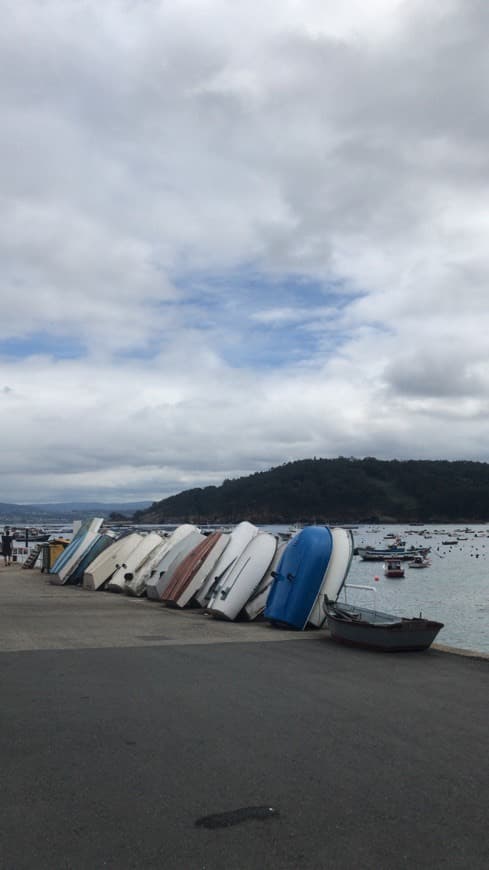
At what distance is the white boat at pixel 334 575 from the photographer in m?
16.3

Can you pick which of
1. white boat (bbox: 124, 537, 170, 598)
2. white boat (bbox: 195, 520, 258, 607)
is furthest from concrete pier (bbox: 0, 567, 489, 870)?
white boat (bbox: 124, 537, 170, 598)

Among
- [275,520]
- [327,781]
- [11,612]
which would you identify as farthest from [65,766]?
[275,520]

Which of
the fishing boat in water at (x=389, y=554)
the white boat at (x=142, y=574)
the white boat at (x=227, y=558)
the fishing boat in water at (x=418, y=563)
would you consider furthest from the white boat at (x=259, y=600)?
the fishing boat in water at (x=389, y=554)

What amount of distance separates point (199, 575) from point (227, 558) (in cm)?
108

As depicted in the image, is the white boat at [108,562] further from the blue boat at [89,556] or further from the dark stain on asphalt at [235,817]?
the dark stain on asphalt at [235,817]

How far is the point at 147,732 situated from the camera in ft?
24.2

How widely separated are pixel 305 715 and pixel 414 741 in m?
1.33

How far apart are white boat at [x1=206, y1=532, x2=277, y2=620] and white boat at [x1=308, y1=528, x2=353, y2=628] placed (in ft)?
7.86

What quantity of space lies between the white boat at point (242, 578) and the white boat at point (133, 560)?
7.32 metres

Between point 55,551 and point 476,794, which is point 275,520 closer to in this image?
point 55,551

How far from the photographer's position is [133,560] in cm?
2733

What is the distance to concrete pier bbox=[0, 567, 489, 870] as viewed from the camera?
16.0ft

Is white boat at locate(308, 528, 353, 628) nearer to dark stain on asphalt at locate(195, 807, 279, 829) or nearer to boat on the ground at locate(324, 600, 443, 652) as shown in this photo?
boat on the ground at locate(324, 600, 443, 652)

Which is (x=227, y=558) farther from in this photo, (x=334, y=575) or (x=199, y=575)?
(x=334, y=575)
